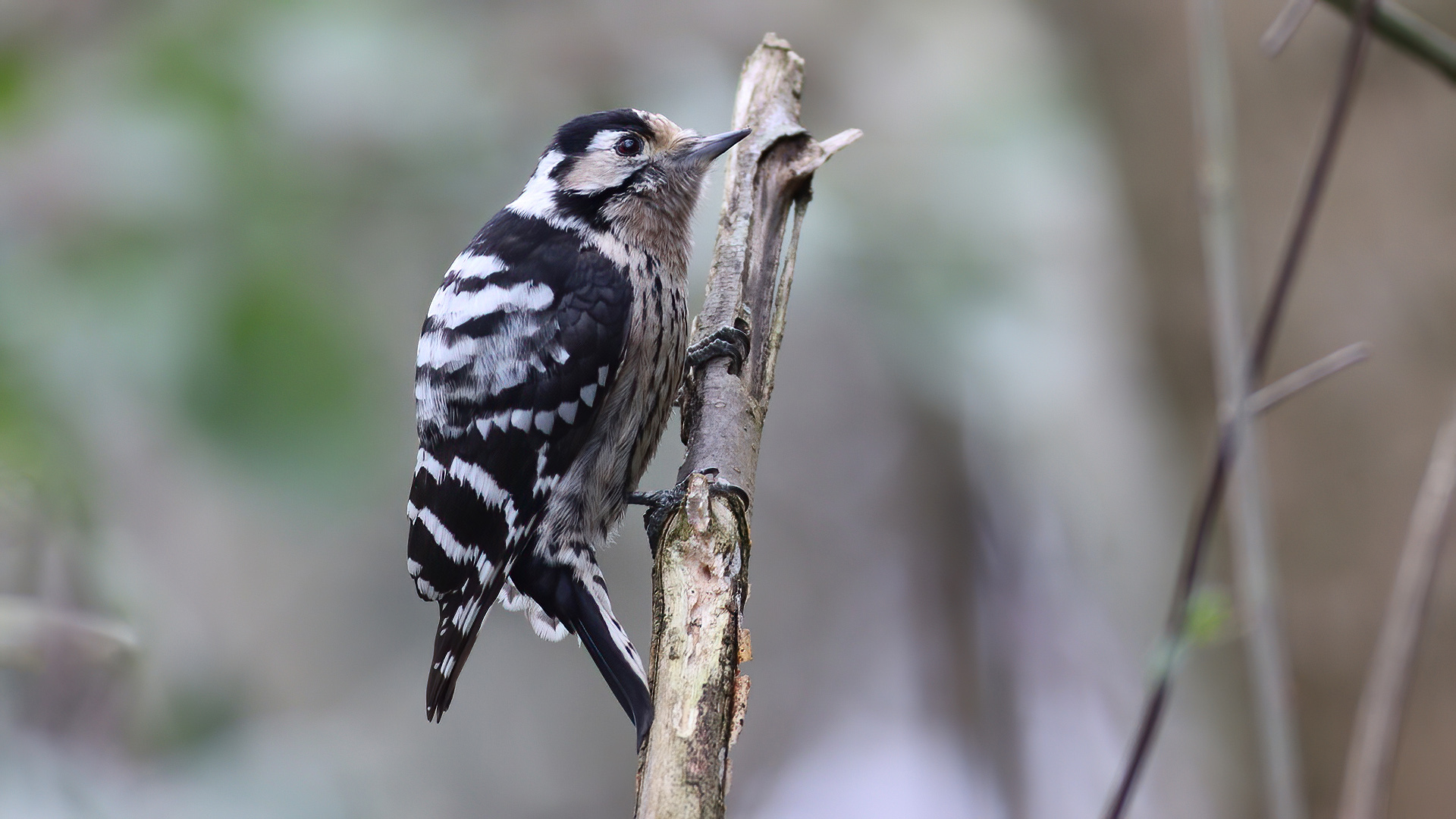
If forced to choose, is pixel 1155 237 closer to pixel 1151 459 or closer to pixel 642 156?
pixel 1151 459

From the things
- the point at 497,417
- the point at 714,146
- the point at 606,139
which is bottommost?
the point at 497,417

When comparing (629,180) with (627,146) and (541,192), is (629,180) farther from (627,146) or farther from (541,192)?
(541,192)

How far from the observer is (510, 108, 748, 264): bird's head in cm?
235

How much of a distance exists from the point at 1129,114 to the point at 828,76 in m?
1.27

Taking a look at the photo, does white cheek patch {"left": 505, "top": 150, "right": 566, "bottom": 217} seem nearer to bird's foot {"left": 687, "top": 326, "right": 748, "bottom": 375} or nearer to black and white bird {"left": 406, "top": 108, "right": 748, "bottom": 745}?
black and white bird {"left": 406, "top": 108, "right": 748, "bottom": 745}

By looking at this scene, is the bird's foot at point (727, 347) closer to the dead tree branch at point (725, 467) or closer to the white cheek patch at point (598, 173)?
the dead tree branch at point (725, 467)

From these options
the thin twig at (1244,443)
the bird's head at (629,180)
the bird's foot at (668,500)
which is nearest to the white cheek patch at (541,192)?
the bird's head at (629,180)

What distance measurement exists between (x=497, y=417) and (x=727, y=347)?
17.1 inches

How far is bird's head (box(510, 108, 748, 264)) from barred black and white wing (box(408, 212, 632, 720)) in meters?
0.20

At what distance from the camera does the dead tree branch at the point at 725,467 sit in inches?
51.9

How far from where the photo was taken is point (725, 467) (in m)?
1.70

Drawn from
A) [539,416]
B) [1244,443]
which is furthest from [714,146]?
[1244,443]

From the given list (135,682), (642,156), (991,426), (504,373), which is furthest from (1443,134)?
(135,682)

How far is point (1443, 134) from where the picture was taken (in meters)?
3.10
